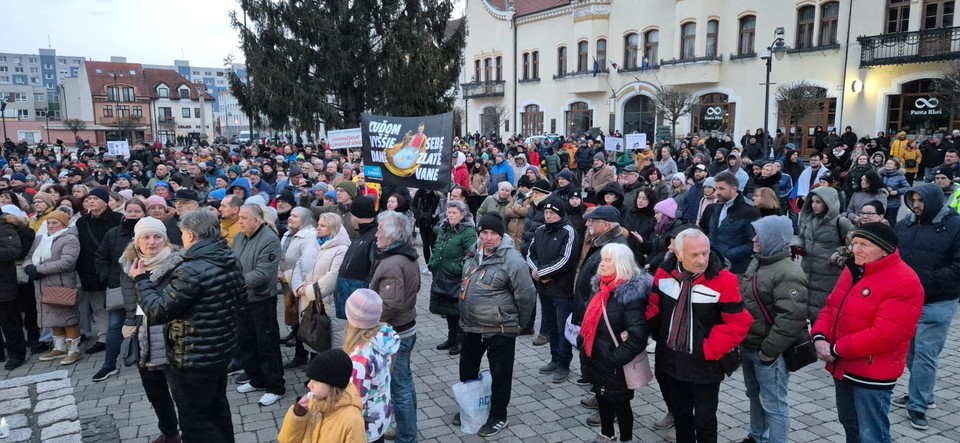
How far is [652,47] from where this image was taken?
33000 mm

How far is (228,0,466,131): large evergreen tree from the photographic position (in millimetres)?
20594

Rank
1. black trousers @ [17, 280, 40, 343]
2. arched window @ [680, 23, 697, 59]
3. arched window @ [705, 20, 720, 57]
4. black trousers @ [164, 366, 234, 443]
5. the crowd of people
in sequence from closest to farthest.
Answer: the crowd of people, black trousers @ [164, 366, 234, 443], black trousers @ [17, 280, 40, 343], arched window @ [705, 20, 720, 57], arched window @ [680, 23, 697, 59]

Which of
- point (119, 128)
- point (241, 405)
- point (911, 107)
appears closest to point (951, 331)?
point (241, 405)

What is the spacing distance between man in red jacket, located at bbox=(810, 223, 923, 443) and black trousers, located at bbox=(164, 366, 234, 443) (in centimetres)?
387

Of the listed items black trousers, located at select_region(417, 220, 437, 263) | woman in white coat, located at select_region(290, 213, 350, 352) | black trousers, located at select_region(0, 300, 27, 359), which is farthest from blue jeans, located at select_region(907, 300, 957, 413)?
black trousers, located at select_region(0, 300, 27, 359)

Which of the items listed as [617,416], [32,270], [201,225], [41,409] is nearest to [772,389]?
[617,416]

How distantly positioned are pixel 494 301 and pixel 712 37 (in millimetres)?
29481

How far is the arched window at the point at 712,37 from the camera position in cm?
3005

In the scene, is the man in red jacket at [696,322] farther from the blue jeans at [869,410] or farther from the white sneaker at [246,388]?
the white sneaker at [246,388]

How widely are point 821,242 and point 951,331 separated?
9.41 ft

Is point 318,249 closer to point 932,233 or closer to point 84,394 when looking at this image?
point 84,394

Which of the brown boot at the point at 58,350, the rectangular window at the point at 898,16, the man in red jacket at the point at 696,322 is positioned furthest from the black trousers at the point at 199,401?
the rectangular window at the point at 898,16

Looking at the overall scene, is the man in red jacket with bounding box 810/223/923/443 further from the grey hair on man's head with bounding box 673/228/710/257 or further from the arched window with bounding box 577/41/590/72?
the arched window with bounding box 577/41/590/72

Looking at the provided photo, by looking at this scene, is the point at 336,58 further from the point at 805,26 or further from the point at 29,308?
the point at 805,26
